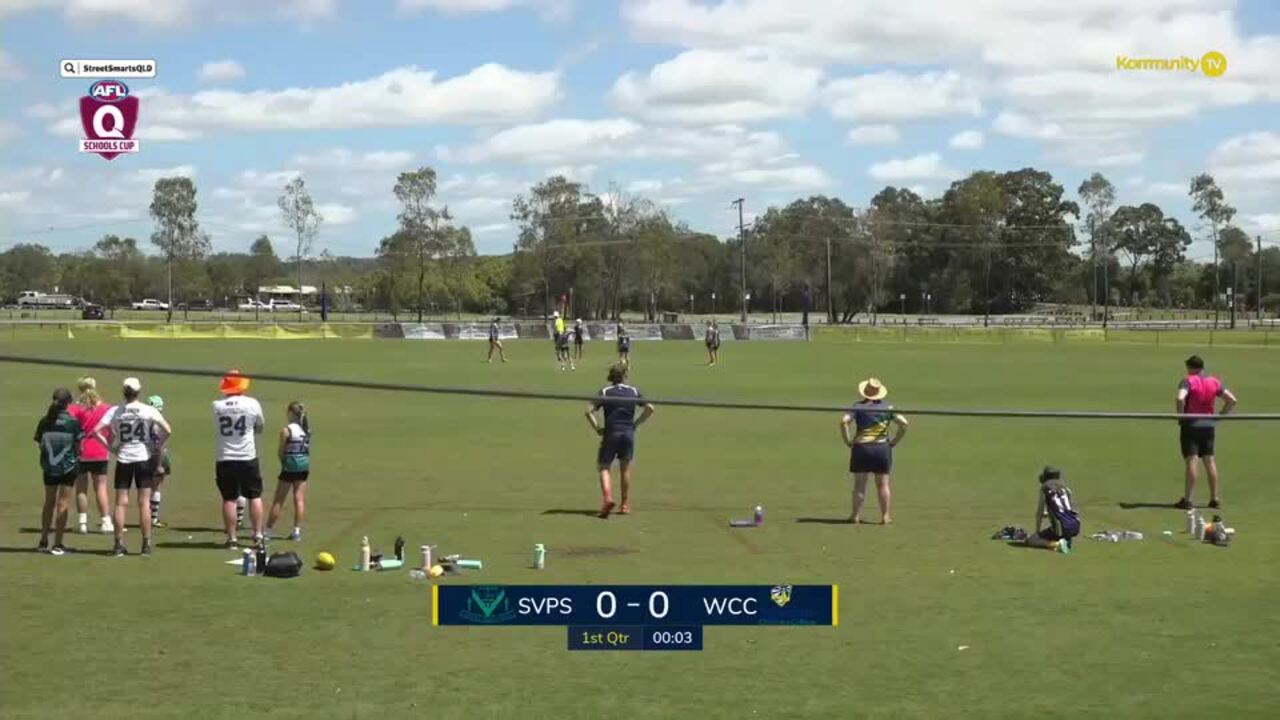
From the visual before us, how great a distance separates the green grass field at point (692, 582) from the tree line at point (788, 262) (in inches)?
3564

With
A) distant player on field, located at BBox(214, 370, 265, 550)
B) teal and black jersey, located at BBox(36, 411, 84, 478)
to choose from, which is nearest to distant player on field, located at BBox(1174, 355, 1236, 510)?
distant player on field, located at BBox(214, 370, 265, 550)

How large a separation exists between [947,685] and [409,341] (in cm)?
6399

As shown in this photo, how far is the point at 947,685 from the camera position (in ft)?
26.0

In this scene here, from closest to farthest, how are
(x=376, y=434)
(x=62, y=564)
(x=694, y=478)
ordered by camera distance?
(x=62, y=564) → (x=694, y=478) → (x=376, y=434)

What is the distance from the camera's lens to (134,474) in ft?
39.5

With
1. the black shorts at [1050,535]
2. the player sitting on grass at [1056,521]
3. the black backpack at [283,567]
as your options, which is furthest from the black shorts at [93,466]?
the black shorts at [1050,535]

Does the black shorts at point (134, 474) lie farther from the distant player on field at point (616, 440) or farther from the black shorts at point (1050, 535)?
the black shorts at point (1050, 535)

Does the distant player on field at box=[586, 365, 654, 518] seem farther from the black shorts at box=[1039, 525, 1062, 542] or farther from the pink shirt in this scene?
the pink shirt

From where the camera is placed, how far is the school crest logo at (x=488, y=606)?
941cm

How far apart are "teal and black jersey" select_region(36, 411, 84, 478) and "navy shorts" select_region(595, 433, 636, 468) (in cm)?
537

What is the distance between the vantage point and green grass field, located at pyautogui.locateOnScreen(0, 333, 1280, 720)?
776cm

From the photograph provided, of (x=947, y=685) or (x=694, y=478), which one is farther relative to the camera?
(x=694, y=478)

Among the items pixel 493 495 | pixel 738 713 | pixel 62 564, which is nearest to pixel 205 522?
pixel 62 564

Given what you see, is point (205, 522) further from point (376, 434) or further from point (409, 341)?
point (409, 341)
